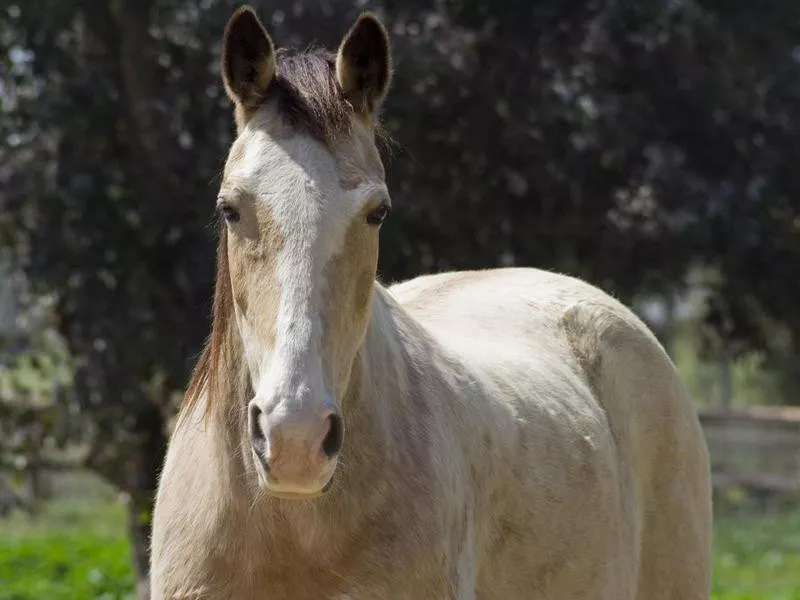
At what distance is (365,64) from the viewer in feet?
11.1

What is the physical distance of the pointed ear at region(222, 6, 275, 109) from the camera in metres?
3.29

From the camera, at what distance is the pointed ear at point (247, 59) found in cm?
329

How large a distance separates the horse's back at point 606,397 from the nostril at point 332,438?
144 centimetres

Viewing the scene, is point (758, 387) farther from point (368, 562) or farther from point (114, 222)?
point (368, 562)

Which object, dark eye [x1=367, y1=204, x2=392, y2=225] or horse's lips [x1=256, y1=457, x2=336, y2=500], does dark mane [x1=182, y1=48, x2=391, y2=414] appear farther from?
horse's lips [x1=256, y1=457, x2=336, y2=500]

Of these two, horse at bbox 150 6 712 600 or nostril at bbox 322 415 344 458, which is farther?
horse at bbox 150 6 712 600

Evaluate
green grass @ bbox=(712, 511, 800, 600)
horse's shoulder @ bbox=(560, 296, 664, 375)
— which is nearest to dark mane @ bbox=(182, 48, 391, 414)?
horse's shoulder @ bbox=(560, 296, 664, 375)

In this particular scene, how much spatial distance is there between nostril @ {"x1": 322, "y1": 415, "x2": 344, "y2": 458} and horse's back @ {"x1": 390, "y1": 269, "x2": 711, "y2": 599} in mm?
1443

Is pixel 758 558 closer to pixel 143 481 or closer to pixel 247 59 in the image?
pixel 143 481

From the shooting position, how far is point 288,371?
111 inches

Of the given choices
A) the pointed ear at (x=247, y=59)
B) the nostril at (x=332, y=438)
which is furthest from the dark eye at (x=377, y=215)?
the nostril at (x=332, y=438)

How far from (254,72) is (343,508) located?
1.06m

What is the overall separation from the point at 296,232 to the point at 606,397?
2091 mm

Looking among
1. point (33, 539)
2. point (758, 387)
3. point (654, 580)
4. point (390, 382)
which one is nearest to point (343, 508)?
point (390, 382)
